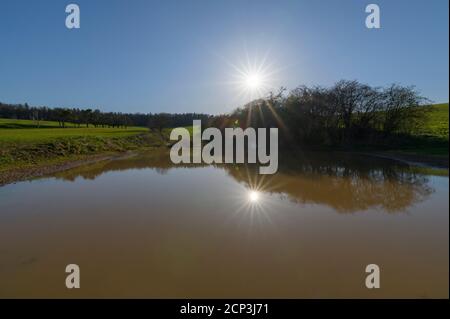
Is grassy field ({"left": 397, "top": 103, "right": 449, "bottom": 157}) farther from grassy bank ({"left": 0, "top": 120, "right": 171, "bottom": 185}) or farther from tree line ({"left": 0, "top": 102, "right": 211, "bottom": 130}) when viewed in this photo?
tree line ({"left": 0, "top": 102, "right": 211, "bottom": 130})

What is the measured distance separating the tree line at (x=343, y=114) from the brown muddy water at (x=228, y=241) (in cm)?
1795

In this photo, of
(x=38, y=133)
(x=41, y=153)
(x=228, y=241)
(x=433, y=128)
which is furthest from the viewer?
(x=38, y=133)

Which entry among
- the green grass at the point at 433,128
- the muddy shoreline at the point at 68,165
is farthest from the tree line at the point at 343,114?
the muddy shoreline at the point at 68,165

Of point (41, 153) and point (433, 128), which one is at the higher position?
point (433, 128)

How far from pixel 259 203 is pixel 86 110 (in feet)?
234

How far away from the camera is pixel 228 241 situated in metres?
5.86

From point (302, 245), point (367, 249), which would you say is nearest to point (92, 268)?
point (302, 245)

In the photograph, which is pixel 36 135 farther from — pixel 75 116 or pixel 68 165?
pixel 75 116

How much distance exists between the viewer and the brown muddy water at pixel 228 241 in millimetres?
4098

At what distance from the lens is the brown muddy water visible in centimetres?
410

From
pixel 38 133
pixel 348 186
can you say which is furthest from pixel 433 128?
pixel 38 133

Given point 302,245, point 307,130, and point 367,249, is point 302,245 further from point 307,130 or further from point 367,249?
point 307,130

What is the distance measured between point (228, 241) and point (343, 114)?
26.6 meters
